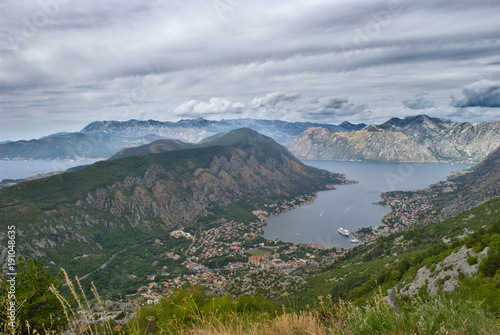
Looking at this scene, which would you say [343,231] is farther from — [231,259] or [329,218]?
[231,259]

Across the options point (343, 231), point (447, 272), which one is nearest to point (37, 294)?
point (447, 272)

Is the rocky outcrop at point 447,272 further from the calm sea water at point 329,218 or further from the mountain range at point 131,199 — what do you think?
the mountain range at point 131,199

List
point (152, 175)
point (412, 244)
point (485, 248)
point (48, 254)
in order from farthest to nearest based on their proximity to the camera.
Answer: point (152, 175) → point (48, 254) → point (412, 244) → point (485, 248)

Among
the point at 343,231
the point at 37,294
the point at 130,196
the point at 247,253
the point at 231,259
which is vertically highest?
the point at 37,294

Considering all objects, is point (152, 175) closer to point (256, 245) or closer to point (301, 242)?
point (256, 245)

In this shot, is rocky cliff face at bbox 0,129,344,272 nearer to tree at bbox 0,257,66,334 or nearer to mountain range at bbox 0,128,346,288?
mountain range at bbox 0,128,346,288

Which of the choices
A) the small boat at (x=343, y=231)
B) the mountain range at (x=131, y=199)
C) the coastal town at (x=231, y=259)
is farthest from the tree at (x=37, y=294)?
the small boat at (x=343, y=231)

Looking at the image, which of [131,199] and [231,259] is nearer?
[231,259]

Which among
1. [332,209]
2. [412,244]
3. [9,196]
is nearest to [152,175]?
[9,196]
